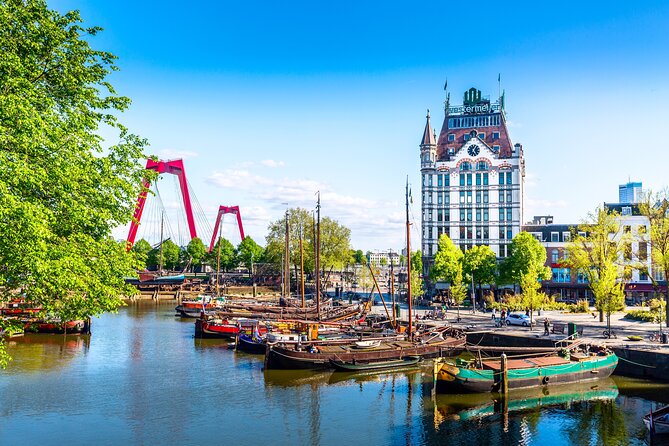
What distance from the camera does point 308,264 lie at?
109 metres

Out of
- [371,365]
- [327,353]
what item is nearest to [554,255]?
[371,365]

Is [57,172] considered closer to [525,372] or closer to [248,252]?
[525,372]

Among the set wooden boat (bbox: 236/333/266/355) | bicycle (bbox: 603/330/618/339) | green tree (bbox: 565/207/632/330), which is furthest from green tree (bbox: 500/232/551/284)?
wooden boat (bbox: 236/333/266/355)

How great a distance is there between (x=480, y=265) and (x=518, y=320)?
2219 cm

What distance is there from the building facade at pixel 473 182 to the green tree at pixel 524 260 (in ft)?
48.7

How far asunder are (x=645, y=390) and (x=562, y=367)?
15.8ft

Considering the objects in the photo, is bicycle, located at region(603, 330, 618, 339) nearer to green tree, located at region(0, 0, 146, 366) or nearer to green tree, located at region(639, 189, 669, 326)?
green tree, located at region(639, 189, 669, 326)

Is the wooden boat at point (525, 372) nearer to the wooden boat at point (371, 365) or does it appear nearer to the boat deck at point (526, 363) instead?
the boat deck at point (526, 363)

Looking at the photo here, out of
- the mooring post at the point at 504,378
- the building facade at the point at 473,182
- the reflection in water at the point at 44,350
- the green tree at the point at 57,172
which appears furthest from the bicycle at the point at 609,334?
the building facade at the point at 473,182

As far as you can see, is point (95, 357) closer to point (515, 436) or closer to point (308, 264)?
point (515, 436)

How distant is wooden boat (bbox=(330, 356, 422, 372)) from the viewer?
38625 millimetres

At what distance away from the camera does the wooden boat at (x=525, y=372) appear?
1261 inches

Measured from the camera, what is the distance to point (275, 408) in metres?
30.1

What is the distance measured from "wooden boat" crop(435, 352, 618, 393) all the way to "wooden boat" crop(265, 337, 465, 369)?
6.96 metres
